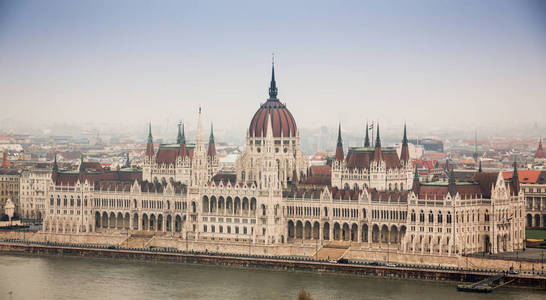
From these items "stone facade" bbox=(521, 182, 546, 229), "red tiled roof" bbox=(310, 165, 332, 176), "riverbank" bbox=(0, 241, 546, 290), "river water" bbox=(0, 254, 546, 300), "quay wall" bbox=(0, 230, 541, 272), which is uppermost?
"red tiled roof" bbox=(310, 165, 332, 176)

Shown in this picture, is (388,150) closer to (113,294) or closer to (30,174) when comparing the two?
(113,294)

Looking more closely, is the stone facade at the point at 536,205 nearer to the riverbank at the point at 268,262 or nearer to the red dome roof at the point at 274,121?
the red dome roof at the point at 274,121

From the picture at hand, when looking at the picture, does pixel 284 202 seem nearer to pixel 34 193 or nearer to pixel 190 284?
pixel 190 284

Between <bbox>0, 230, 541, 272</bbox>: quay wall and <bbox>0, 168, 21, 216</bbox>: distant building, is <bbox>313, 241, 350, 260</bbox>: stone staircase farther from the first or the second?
<bbox>0, 168, 21, 216</bbox>: distant building

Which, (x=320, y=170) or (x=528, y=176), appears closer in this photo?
(x=320, y=170)

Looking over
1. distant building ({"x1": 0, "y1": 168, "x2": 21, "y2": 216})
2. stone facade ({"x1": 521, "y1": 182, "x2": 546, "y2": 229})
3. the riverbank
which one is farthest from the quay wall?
stone facade ({"x1": 521, "y1": 182, "x2": 546, "y2": 229})

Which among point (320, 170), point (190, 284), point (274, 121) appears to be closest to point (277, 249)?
point (190, 284)

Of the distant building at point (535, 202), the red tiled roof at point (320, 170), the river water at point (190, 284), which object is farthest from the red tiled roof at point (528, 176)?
the river water at point (190, 284)
